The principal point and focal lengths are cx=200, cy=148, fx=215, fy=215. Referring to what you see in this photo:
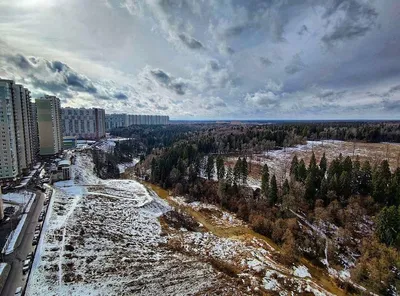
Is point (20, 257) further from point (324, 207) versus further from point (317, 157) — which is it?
point (317, 157)

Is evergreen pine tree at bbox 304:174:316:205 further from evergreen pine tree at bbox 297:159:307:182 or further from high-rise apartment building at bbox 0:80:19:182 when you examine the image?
high-rise apartment building at bbox 0:80:19:182

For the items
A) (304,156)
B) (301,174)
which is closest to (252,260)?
→ (301,174)

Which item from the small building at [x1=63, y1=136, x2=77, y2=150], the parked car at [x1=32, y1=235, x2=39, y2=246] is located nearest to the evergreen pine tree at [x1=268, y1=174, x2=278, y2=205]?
the parked car at [x1=32, y1=235, x2=39, y2=246]

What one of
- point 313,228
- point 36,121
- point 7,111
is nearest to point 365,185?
point 313,228

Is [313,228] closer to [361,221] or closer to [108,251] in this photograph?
[361,221]

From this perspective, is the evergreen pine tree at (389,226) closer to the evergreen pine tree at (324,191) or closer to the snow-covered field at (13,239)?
the evergreen pine tree at (324,191)

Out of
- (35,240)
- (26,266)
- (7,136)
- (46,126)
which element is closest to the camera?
(26,266)

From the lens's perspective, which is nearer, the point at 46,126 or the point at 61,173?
the point at 61,173

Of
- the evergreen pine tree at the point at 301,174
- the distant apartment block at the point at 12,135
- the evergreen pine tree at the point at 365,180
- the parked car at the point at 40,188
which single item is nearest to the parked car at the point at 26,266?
the parked car at the point at 40,188
